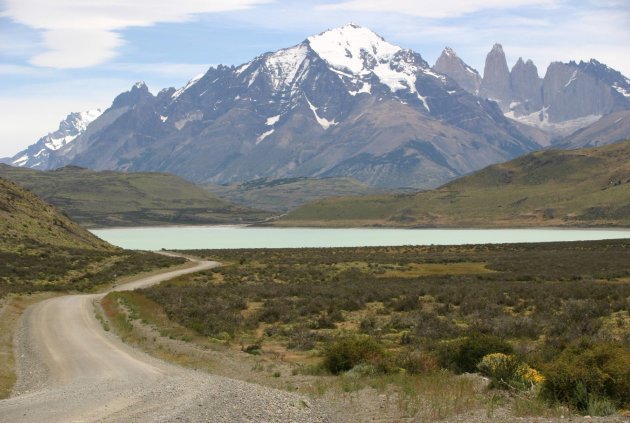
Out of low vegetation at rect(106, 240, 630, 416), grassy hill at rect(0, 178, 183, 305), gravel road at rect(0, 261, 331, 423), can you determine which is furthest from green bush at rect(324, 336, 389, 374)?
grassy hill at rect(0, 178, 183, 305)

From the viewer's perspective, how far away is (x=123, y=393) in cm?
1912

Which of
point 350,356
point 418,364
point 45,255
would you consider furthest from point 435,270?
point 418,364

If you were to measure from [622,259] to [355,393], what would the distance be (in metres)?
77.1

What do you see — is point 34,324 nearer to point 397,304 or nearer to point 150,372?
point 150,372

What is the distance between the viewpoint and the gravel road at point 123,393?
16.5 metres

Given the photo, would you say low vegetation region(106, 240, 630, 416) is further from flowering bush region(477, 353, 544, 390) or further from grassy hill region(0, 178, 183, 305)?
grassy hill region(0, 178, 183, 305)

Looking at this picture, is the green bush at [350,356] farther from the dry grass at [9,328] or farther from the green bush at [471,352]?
the dry grass at [9,328]

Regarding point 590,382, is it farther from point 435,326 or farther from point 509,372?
point 435,326

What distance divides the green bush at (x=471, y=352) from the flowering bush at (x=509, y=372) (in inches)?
46.7

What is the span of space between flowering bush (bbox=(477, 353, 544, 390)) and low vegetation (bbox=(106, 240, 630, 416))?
1.4 inches

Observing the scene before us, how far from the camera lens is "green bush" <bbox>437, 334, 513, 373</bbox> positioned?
880 inches

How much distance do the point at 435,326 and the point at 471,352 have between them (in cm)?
1243

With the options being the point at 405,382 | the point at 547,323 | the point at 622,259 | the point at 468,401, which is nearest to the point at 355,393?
the point at 405,382

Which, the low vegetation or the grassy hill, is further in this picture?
the grassy hill
